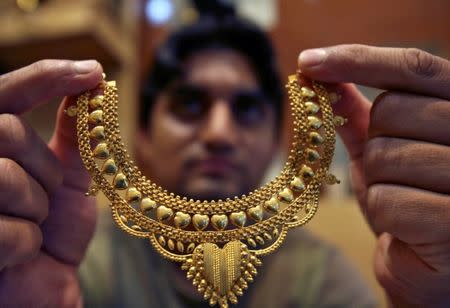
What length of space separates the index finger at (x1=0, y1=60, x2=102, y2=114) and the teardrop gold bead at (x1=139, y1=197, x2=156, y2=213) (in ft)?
0.48

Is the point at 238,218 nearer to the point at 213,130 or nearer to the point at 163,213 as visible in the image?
the point at 163,213

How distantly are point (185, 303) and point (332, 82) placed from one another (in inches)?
25.4

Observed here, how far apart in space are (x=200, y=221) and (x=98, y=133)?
0.51 ft

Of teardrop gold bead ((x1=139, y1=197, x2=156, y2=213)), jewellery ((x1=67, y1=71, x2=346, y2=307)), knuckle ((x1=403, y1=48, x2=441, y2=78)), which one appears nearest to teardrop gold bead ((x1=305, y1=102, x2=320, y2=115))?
jewellery ((x1=67, y1=71, x2=346, y2=307))

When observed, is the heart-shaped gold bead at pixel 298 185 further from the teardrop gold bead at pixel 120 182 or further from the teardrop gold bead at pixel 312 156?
the teardrop gold bead at pixel 120 182

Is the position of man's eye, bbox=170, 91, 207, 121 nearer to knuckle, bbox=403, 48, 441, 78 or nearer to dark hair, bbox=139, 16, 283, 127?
dark hair, bbox=139, 16, 283, 127

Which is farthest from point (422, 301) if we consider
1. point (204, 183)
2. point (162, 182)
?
point (162, 182)

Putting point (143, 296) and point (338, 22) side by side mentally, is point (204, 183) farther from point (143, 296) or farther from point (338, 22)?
point (338, 22)

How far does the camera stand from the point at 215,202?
0.56 meters

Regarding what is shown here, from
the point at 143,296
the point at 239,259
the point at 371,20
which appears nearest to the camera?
the point at 239,259

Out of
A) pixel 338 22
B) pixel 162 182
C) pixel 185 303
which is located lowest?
pixel 185 303

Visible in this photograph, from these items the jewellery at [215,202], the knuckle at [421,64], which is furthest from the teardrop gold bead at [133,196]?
the knuckle at [421,64]

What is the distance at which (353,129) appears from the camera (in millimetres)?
625

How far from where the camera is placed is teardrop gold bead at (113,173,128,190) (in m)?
0.55
